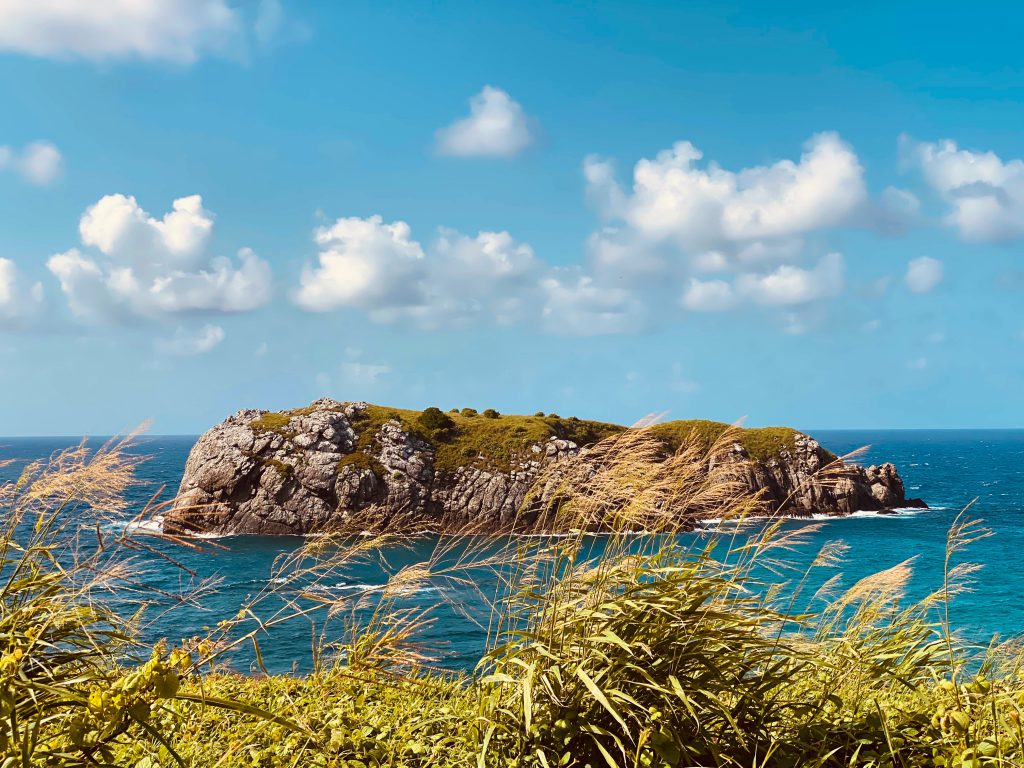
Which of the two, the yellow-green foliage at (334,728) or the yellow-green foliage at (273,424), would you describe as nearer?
the yellow-green foliage at (334,728)

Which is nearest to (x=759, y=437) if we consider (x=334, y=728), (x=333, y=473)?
(x=333, y=473)

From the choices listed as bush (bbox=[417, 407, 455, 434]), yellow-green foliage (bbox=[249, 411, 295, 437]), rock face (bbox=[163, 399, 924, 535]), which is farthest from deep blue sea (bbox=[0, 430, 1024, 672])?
bush (bbox=[417, 407, 455, 434])

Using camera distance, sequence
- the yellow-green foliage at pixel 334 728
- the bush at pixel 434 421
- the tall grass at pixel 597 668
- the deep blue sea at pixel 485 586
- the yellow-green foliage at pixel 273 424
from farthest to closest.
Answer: the bush at pixel 434 421 → the yellow-green foliage at pixel 273 424 → the deep blue sea at pixel 485 586 → the yellow-green foliage at pixel 334 728 → the tall grass at pixel 597 668

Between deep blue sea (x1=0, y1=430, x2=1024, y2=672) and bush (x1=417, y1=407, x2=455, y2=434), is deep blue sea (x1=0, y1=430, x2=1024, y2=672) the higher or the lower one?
the lower one

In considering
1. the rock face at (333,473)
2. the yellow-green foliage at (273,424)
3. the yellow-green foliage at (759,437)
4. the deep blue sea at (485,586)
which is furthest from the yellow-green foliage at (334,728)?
the yellow-green foliage at (759,437)

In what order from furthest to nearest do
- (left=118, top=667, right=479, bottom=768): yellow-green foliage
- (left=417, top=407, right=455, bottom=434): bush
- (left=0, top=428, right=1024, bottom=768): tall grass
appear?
1. (left=417, top=407, right=455, bottom=434): bush
2. (left=118, top=667, right=479, bottom=768): yellow-green foliage
3. (left=0, top=428, right=1024, bottom=768): tall grass

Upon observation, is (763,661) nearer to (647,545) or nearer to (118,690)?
(647,545)

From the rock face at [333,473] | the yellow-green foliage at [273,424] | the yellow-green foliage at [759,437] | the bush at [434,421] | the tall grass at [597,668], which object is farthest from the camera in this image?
the yellow-green foliage at [759,437]

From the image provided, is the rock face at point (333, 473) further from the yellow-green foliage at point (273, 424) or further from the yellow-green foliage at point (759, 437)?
the yellow-green foliage at point (759, 437)

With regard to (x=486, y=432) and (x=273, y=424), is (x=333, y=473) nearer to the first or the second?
(x=273, y=424)

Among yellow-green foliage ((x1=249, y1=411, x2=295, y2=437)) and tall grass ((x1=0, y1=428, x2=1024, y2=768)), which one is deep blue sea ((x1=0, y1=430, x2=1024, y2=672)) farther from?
yellow-green foliage ((x1=249, y1=411, x2=295, y2=437))

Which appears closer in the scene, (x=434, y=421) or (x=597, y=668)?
(x=597, y=668)

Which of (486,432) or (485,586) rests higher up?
(486,432)

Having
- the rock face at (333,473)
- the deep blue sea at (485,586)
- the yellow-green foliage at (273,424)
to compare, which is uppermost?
the yellow-green foliage at (273,424)
